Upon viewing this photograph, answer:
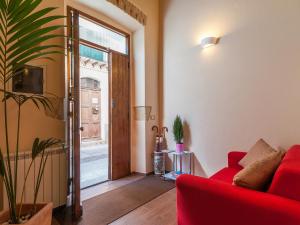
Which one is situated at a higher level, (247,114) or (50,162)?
(247,114)

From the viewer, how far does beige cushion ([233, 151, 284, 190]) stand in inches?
56.6

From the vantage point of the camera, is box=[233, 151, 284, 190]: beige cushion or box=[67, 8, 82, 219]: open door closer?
box=[233, 151, 284, 190]: beige cushion

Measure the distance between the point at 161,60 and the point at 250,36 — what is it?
1560 millimetres

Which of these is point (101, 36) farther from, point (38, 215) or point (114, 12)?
point (38, 215)

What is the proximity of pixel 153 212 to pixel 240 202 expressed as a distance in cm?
125

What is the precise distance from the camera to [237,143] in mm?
3014

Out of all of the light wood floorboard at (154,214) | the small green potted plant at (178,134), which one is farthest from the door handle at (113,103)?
the light wood floorboard at (154,214)

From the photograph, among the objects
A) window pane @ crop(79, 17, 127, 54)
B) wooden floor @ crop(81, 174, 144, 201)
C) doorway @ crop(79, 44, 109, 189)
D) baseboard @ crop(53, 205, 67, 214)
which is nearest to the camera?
baseboard @ crop(53, 205, 67, 214)

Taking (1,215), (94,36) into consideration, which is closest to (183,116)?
(94,36)

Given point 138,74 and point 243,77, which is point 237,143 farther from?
point 138,74

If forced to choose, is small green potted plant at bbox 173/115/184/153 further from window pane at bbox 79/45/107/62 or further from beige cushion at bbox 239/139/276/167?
window pane at bbox 79/45/107/62

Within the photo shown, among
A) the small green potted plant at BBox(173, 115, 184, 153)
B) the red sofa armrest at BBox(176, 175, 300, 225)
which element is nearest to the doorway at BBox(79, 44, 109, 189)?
the small green potted plant at BBox(173, 115, 184, 153)

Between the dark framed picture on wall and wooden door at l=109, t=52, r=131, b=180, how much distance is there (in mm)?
1322

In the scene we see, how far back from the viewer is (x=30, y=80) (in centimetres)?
212
